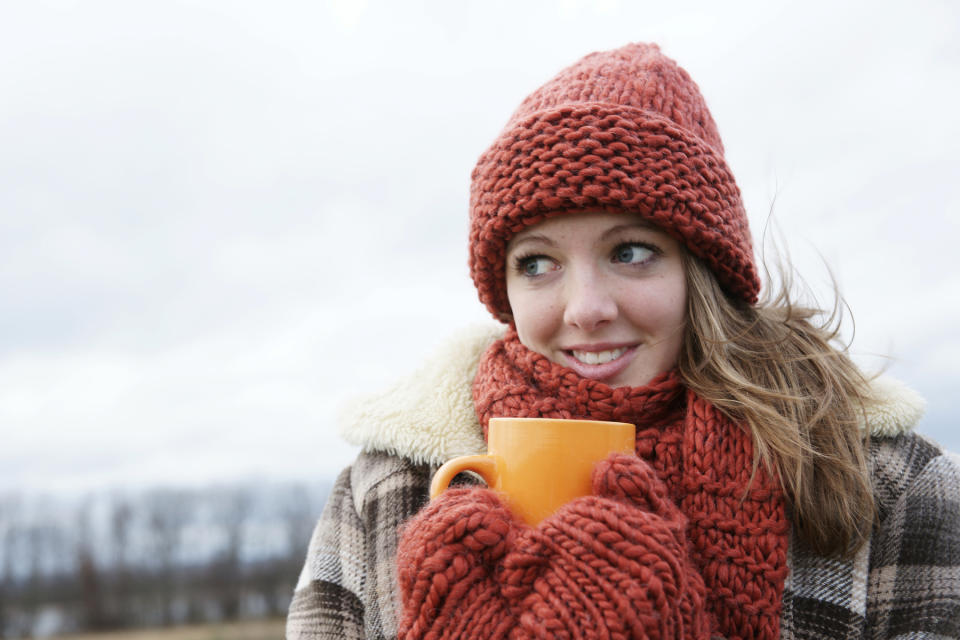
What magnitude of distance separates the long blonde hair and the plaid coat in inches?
3.5

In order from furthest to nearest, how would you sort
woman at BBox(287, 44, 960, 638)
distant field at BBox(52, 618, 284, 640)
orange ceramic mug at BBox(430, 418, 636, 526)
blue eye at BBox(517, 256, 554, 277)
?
distant field at BBox(52, 618, 284, 640), blue eye at BBox(517, 256, 554, 277), woman at BBox(287, 44, 960, 638), orange ceramic mug at BBox(430, 418, 636, 526)

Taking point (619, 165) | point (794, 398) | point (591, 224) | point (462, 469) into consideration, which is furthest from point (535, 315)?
point (794, 398)

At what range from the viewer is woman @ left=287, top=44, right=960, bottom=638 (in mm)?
1647

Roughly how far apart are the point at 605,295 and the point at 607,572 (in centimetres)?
68

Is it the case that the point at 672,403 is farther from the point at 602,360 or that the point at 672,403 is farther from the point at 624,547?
the point at 624,547

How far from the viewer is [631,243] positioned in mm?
1777

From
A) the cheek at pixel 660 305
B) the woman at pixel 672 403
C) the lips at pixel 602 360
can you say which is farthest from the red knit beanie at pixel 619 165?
the lips at pixel 602 360

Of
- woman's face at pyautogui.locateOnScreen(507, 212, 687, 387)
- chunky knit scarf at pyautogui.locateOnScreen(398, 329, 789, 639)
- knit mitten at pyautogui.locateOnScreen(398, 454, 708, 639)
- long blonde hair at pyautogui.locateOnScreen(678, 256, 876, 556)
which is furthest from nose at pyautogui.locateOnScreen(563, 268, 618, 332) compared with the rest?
knit mitten at pyautogui.locateOnScreen(398, 454, 708, 639)

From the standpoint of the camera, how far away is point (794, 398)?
Answer: 178cm

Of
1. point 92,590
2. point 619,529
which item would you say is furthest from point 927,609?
point 92,590

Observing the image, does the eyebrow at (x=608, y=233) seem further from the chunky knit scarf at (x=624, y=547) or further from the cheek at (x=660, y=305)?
the chunky knit scarf at (x=624, y=547)

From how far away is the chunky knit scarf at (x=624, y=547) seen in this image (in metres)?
1.27

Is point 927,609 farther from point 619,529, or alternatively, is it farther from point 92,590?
point 92,590

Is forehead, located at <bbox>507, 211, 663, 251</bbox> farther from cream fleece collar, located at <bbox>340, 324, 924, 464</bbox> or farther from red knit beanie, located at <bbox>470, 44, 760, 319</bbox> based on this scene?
cream fleece collar, located at <bbox>340, 324, 924, 464</bbox>
